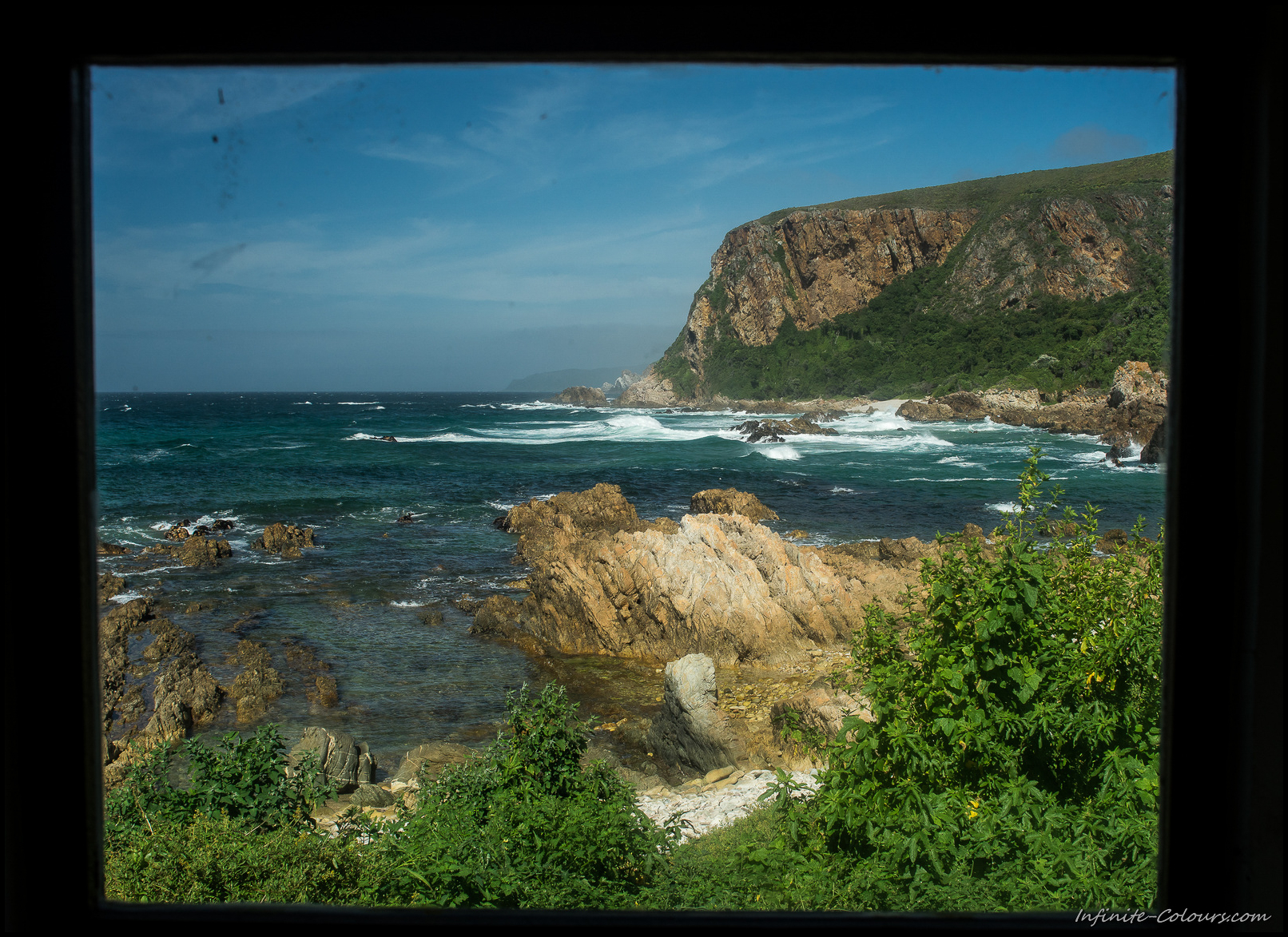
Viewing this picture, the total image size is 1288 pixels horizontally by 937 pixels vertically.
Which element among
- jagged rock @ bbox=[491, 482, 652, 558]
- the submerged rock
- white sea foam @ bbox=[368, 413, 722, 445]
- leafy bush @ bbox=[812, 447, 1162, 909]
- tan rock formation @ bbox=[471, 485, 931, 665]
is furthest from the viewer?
white sea foam @ bbox=[368, 413, 722, 445]

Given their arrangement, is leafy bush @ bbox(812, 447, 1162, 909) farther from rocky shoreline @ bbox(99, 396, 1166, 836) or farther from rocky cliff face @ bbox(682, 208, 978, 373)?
rocky cliff face @ bbox(682, 208, 978, 373)

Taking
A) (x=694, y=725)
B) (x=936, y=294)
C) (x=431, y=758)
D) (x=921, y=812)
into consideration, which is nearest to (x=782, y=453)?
(x=694, y=725)

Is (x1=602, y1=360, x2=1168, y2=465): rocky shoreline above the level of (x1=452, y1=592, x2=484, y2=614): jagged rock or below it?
above

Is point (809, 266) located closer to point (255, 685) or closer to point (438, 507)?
point (438, 507)

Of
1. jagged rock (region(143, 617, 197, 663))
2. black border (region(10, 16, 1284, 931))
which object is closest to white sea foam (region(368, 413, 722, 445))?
jagged rock (region(143, 617, 197, 663))

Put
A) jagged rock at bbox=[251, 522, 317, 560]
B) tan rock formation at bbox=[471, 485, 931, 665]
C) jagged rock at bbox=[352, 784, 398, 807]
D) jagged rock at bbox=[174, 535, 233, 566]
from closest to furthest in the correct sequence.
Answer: jagged rock at bbox=[352, 784, 398, 807] → tan rock formation at bbox=[471, 485, 931, 665] → jagged rock at bbox=[174, 535, 233, 566] → jagged rock at bbox=[251, 522, 317, 560]

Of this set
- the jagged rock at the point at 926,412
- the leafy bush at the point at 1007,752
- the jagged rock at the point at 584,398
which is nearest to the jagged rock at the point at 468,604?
the leafy bush at the point at 1007,752

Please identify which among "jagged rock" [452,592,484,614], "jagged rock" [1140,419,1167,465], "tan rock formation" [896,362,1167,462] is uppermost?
"tan rock formation" [896,362,1167,462]
